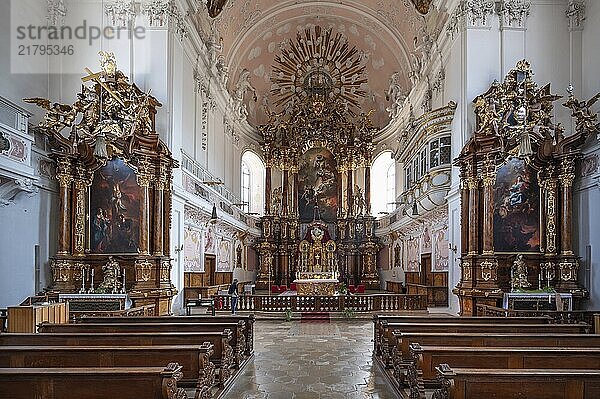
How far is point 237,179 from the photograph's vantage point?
3278 centimetres

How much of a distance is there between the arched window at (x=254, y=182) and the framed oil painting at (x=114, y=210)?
18.5 meters

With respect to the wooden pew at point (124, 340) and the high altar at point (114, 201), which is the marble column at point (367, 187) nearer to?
the high altar at point (114, 201)

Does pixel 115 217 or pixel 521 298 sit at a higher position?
pixel 115 217

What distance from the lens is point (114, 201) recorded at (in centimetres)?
1786

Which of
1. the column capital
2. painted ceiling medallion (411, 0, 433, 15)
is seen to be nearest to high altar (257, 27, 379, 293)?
painted ceiling medallion (411, 0, 433, 15)

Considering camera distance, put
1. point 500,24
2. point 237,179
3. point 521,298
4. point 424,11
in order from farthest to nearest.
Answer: point 237,179
point 424,11
point 500,24
point 521,298

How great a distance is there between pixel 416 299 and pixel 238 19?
14.7m

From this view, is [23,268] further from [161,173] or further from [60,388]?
[60,388]

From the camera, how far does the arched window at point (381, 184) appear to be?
36250mm

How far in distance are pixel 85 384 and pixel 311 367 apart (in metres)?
5.66

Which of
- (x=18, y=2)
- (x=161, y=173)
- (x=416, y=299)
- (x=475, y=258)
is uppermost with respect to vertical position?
(x=18, y=2)

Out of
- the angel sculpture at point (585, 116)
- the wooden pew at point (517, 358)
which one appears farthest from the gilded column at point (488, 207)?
the wooden pew at point (517, 358)

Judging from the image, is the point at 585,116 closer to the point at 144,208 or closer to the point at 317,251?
the point at 144,208

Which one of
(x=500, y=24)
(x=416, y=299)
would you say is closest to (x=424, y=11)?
(x=500, y=24)
